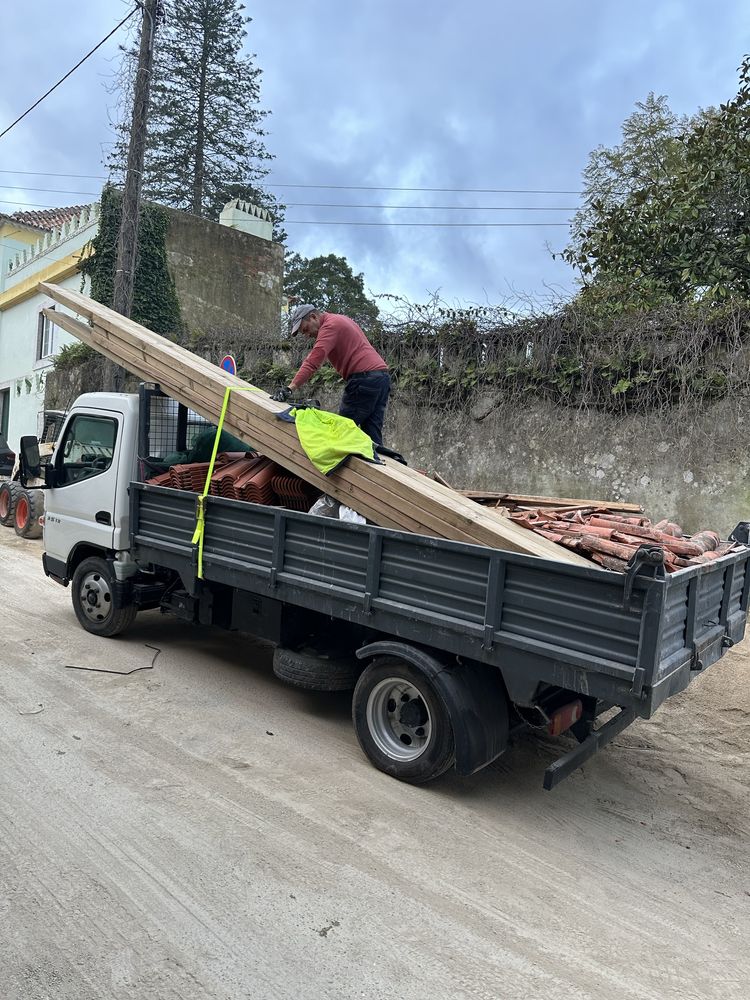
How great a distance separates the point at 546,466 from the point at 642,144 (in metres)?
15.7

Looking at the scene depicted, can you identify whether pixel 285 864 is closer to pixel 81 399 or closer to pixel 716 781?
pixel 716 781

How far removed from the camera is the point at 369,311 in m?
11.2

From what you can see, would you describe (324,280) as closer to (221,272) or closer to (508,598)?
(221,272)

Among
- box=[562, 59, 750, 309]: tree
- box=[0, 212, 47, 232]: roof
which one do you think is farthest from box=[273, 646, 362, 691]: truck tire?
box=[0, 212, 47, 232]: roof

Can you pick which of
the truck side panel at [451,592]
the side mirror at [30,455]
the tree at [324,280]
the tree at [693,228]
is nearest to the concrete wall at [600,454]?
the tree at [693,228]

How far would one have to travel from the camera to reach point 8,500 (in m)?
12.6

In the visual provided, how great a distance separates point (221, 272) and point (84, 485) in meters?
15.5

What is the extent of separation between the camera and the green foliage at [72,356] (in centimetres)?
1864

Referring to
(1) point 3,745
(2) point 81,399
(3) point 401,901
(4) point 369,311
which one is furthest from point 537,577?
(4) point 369,311

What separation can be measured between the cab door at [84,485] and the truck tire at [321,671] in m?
2.15

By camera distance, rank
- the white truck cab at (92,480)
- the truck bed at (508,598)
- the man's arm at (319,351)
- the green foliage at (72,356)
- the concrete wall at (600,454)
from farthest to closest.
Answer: the green foliage at (72,356), the concrete wall at (600,454), the white truck cab at (92,480), the man's arm at (319,351), the truck bed at (508,598)

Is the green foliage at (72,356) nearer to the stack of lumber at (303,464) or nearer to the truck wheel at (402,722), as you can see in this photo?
the stack of lumber at (303,464)

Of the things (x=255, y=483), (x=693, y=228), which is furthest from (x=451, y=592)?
(x=693, y=228)

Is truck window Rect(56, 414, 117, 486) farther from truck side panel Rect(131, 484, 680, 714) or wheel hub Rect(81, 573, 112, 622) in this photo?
truck side panel Rect(131, 484, 680, 714)
